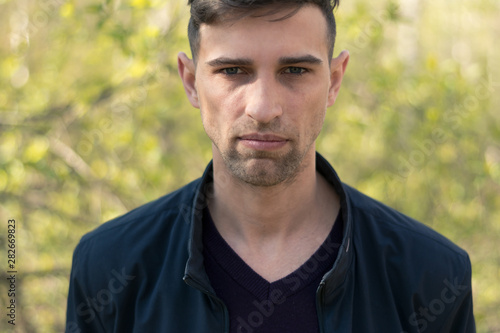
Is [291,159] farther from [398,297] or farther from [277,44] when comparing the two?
[398,297]

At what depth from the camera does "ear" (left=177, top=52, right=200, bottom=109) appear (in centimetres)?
215

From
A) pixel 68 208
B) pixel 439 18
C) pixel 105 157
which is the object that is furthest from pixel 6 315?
pixel 439 18

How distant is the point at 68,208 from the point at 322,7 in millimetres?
2836

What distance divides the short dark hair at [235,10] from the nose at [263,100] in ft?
0.77

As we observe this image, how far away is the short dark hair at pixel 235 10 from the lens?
1.84 m

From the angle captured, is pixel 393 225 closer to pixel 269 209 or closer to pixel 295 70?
pixel 269 209

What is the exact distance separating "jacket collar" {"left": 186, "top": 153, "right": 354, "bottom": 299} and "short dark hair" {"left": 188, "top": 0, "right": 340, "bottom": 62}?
0.52 m

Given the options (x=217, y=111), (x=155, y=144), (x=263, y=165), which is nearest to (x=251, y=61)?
(x=217, y=111)

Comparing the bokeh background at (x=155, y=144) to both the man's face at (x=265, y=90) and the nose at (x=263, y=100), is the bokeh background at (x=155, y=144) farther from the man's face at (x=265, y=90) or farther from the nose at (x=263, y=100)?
the nose at (x=263, y=100)

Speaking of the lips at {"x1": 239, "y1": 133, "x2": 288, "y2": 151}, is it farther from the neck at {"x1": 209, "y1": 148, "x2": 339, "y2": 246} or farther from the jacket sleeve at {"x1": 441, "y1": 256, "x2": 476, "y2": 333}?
the jacket sleeve at {"x1": 441, "y1": 256, "x2": 476, "y2": 333}

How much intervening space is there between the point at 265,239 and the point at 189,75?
737 millimetres
